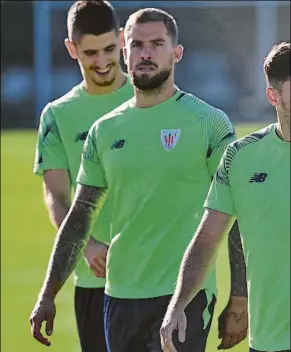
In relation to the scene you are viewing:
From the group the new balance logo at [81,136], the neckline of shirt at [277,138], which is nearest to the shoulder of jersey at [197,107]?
the new balance logo at [81,136]

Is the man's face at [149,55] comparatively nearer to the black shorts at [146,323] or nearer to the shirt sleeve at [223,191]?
the black shorts at [146,323]

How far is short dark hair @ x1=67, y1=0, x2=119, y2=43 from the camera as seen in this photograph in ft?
22.5

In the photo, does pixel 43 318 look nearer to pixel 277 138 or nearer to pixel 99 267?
pixel 99 267

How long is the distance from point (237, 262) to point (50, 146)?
59.2 inches

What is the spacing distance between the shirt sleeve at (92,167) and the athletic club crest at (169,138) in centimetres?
33

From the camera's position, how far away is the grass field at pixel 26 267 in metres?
9.30

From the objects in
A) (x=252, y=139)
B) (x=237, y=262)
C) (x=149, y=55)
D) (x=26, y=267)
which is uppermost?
(x=149, y=55)

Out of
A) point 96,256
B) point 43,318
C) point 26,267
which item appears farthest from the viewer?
point 26,267

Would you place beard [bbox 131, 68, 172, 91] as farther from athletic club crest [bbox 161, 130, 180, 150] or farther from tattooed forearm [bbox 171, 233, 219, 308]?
tattooed forearm [bbox 171, 233, 219, 308]

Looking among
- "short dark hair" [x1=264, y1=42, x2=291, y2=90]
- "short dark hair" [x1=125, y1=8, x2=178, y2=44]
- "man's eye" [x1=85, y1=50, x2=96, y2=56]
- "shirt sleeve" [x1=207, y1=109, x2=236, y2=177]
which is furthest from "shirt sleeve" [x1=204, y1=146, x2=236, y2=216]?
"man's eye" [x1=85, y1=50, x2=96, y2=56]

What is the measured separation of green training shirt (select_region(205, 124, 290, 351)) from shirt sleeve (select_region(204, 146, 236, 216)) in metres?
0.02

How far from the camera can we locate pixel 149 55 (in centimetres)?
579

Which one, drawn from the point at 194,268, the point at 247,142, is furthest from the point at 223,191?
the point at 194,268

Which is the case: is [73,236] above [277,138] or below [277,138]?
below
